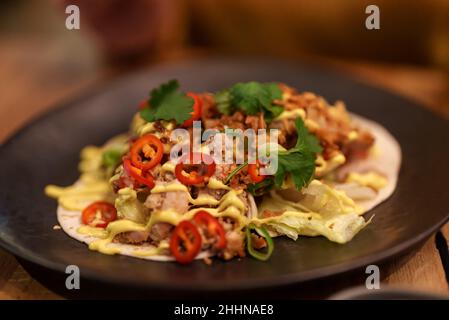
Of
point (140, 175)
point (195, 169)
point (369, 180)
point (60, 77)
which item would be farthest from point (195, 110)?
point (60, 77)

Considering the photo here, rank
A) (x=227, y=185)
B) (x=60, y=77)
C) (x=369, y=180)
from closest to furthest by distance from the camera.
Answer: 1. (x=227, y=185)
2. (x=369, y=180)
3. (x=60, y=77)

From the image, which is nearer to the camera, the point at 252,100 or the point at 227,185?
the point at 227,185

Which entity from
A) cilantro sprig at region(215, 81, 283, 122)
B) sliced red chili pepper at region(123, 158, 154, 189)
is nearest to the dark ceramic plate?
sliced red chili pepper at region(123, 158, 154, 189)

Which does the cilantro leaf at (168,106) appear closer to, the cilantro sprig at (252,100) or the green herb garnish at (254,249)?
the cilantro sprig at (252,100)

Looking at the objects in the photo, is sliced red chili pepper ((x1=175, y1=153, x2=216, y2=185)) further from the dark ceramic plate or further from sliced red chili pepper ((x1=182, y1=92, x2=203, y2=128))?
the dark ceramic plate

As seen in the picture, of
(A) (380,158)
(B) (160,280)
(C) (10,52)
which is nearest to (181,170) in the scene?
(B) (160,280)

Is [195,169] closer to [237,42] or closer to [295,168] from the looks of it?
[295,168]

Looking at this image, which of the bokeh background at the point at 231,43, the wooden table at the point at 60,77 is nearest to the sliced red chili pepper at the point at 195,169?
the wooden table at the point at 60,77
